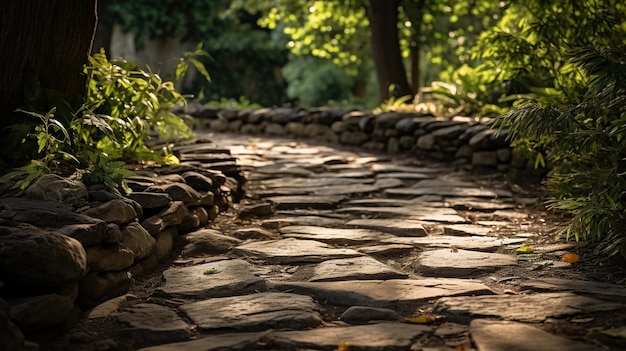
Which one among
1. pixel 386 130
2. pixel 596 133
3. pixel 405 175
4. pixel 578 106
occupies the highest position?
pixel 578 106

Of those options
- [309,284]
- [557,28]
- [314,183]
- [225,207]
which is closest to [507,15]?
[557,28]

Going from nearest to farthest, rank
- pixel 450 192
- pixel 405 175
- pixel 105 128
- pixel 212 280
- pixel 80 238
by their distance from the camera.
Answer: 1. pixel 80 238
2. pixel 212 280
3. pixel 105 128
4. pixel 450 192
5. pixel 405 175

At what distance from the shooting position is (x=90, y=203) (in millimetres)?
3754

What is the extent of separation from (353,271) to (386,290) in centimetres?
38

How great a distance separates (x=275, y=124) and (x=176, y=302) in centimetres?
801

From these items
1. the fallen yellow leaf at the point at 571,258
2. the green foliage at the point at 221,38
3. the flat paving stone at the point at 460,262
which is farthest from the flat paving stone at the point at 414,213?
the green foliage at the point at 221,38

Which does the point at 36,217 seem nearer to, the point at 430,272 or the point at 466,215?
the point at 430,272

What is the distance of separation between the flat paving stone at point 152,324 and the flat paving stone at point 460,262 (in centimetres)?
130

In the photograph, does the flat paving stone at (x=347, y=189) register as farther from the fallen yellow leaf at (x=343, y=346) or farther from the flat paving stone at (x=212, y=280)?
the fallen yellow leaf at (x=343, y=346)

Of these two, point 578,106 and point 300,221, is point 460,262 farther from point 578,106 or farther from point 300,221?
point 300,221

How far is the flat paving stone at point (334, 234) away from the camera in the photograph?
15.0 feet

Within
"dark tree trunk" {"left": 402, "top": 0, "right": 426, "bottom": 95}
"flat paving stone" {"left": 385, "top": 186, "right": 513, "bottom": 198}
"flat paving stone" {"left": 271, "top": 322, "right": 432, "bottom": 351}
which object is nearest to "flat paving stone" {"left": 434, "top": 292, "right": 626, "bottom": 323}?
"flat paving stone" {"left": 271, "top": 322, "right": 432, "bottom": 351}

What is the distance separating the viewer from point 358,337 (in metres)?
2.81

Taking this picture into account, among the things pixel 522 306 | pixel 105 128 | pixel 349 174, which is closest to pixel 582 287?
pixel 522 306
